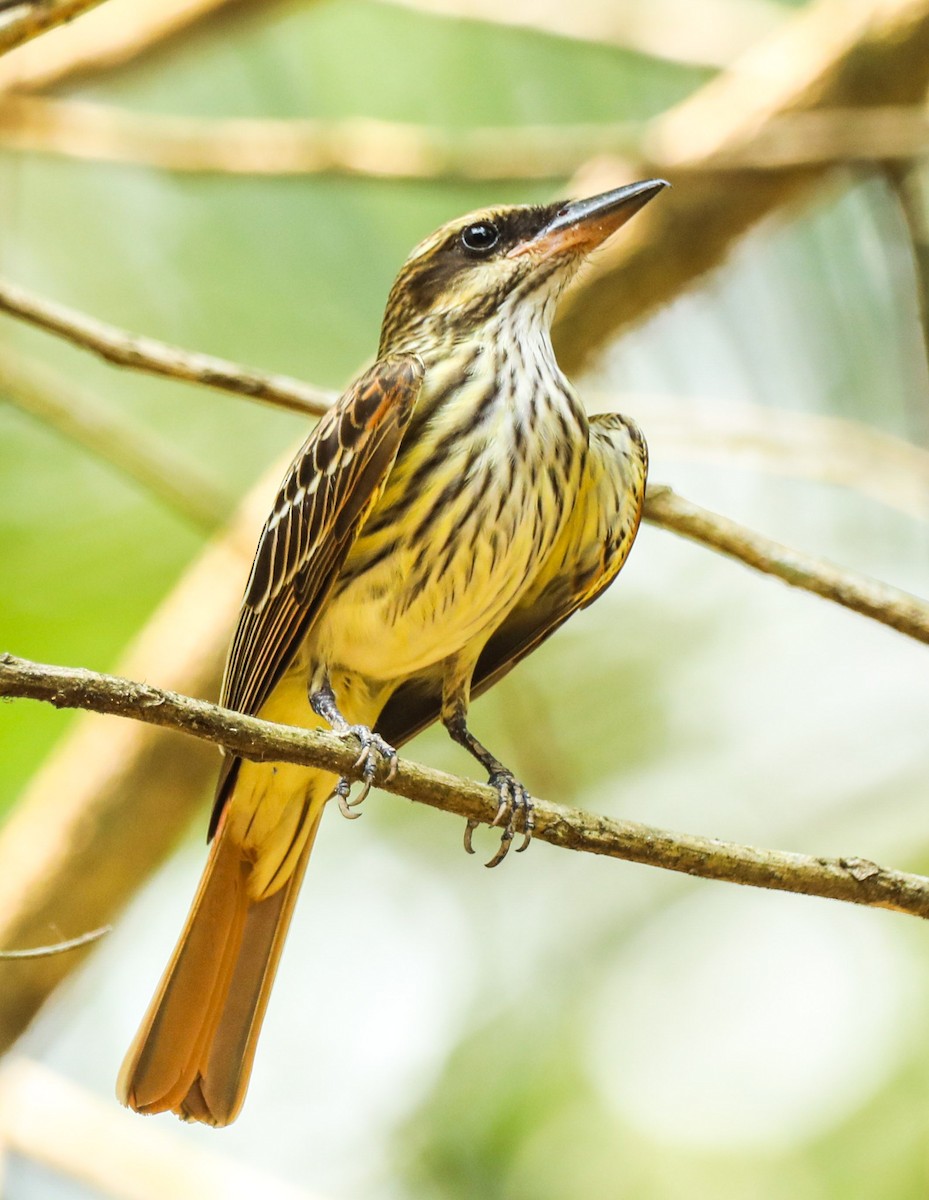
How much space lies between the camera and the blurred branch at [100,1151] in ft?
13.9

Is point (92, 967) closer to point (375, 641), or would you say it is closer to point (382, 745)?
point (375, 641)

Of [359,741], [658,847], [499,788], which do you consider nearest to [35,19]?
[359,741]

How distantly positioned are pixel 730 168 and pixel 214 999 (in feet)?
9.35

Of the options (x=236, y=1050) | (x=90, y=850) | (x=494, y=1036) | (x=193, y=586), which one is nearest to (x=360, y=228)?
(x=193, y=586)

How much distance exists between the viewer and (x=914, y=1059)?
5.36 m

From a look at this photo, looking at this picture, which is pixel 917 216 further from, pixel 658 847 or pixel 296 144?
pixel 658 847

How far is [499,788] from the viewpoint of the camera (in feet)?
9.86

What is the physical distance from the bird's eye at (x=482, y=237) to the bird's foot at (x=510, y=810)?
1.31m

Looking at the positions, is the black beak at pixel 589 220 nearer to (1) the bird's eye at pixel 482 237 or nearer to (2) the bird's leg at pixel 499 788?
(1) the bird's eye at pixel 482 237

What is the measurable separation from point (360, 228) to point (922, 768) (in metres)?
3.07

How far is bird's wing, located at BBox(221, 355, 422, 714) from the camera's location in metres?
3.15

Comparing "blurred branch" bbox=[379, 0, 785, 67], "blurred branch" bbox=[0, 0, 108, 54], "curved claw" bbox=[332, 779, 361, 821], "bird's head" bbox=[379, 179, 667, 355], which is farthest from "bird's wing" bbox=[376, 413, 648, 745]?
"blurred branch" bbox=[379, 0, 785, 67]

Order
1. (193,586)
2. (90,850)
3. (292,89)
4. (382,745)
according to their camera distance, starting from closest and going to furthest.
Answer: (382,745) < (90,850) < (193,586) < (292,89)

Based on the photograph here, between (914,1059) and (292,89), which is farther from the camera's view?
(292,89)
